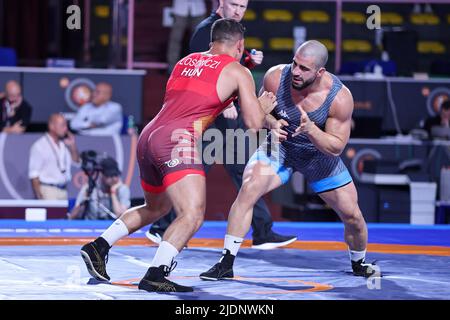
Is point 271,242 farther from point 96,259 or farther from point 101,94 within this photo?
point 101,94

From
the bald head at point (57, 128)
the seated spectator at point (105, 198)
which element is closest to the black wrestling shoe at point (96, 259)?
the seated spectator at point (105, 198)

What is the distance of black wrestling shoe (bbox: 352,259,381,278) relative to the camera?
5.36 m

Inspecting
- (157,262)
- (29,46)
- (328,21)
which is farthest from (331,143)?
(29,46)

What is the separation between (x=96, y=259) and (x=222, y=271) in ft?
2.20

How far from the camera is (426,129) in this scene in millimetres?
10547

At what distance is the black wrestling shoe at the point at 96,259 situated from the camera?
Answer: 4867 millimetres

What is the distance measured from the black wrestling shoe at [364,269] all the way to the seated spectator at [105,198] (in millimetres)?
3098

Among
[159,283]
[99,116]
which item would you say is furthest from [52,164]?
[159,283]

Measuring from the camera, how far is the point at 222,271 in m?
5.11

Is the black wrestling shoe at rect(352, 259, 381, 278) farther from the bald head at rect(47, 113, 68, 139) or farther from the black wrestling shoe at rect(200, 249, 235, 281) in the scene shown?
the bald head at rect(47, 113, 68, 139)

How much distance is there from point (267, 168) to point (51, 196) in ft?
12.3

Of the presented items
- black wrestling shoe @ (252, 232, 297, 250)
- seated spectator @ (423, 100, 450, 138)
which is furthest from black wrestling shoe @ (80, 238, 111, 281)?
seated spectator @ (423, 100, 450, 138)

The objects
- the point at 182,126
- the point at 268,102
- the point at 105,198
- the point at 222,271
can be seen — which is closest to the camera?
the point at 182,126

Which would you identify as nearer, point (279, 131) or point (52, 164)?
point (279, 131)
